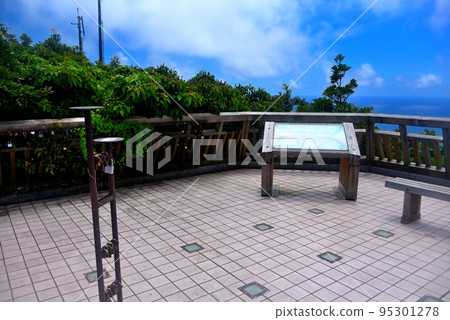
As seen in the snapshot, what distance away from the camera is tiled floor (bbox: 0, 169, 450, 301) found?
3.07m

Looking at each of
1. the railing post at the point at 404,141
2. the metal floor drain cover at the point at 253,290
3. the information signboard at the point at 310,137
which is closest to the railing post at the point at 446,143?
the railing post at the point at 404,141

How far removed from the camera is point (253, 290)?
10.0 feet

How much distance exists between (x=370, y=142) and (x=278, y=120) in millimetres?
1928

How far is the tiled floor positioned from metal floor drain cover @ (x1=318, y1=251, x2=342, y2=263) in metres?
0.05

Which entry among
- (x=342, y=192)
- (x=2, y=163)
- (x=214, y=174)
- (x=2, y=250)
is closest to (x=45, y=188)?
(x=2, y=163)

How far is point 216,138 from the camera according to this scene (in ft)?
24.0

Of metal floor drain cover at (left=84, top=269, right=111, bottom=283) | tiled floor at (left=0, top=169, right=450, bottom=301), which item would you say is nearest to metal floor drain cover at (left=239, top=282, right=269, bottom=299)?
tiled floor at (left=0, top=169, right=450, bottom=301)

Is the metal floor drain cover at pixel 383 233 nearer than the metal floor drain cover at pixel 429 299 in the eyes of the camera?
No

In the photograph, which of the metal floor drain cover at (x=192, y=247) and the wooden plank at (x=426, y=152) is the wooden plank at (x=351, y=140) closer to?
the wooden plank at (x=426, y=152)

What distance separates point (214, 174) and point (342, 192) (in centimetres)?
258

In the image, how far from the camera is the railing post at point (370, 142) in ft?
23.6

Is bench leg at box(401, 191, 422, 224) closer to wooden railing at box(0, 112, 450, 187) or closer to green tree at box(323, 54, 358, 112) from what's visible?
wooden railing at box(0, 112, 450, 187)

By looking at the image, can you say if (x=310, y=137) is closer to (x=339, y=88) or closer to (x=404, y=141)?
(x=404, y=141)

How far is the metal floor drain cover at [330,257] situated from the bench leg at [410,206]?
1.47 metres
